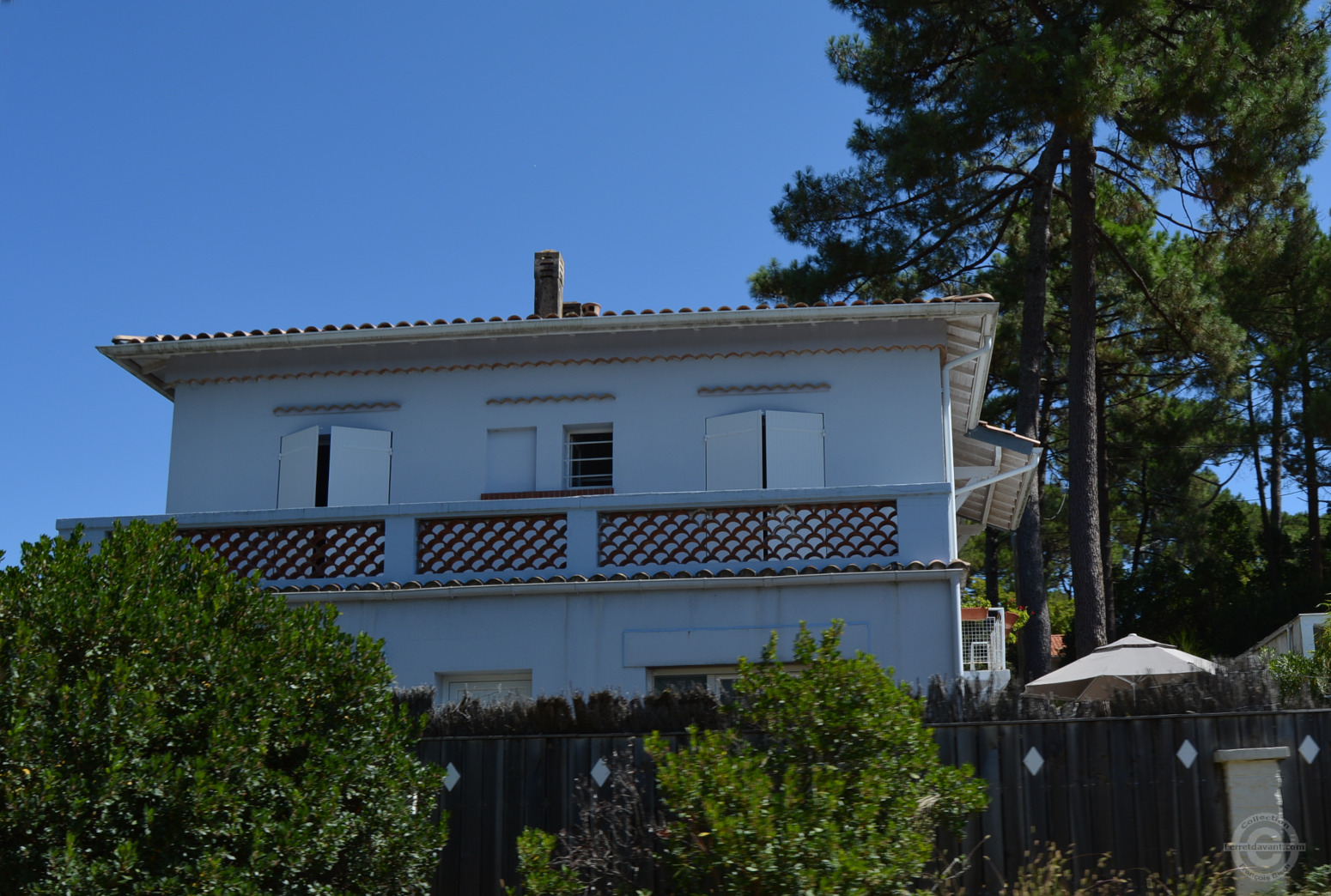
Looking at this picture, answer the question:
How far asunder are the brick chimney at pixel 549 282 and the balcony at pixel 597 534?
4.44 metres

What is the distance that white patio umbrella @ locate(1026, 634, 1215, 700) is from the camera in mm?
12734

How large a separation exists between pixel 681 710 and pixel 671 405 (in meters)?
6.77

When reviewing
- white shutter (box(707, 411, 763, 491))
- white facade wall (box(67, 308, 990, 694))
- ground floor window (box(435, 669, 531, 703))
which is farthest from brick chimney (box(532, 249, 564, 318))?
ground floor window (box(435, 669, 531, 703))

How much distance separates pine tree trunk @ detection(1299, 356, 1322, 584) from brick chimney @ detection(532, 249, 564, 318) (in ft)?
74.8

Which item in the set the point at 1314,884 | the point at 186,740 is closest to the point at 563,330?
the point at 186,740

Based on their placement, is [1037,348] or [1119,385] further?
[1119,385]

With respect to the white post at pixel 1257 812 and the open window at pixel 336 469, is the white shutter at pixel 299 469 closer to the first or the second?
the open window at pixel 336 469

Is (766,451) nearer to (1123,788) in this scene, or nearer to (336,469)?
(336,469)

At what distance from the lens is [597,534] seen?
12.9 metres

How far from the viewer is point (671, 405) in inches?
589

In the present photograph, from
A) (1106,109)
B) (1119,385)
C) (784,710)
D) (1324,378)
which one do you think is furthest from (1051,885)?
(1324,378)

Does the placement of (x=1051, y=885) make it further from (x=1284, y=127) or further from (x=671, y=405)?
(x=1284, y=127)

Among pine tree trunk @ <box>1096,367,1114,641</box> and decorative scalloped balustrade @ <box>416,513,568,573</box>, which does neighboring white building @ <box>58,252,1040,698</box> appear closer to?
decorative scalloped balustrade @ <box>416,513,568,573</box>

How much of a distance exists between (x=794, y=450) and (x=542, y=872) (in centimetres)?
804
